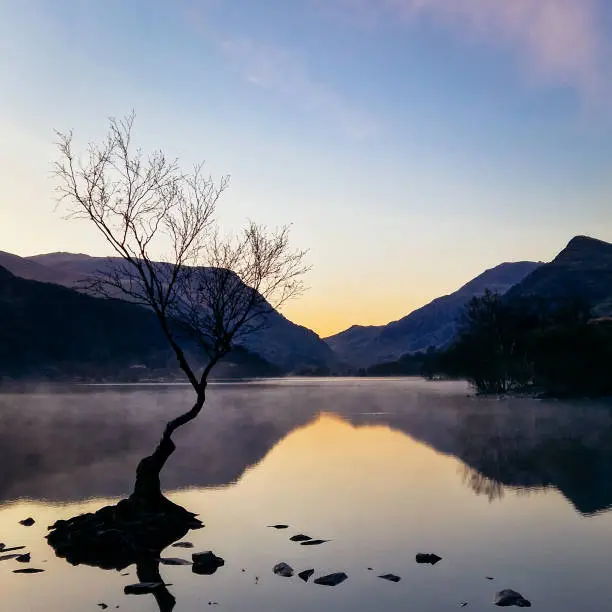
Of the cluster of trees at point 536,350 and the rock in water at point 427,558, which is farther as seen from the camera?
the cluster of trees at point 536,350

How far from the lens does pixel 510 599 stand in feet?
49.0

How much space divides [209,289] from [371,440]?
27593 mm

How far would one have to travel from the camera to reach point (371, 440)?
166ft

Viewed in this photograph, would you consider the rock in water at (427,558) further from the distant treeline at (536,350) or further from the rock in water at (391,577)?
the distant treeline at (536,350)

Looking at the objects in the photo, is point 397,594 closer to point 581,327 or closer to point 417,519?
point 417,519

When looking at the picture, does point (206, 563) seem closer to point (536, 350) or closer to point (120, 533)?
point (120, 533)

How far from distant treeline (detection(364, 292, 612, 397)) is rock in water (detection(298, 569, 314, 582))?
9291 centimetres

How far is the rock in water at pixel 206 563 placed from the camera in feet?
58.2

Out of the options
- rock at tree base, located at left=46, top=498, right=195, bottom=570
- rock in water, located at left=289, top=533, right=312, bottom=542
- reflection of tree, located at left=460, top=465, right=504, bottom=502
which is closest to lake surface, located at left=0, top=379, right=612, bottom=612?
reflection of tree, located at left=460, top=465, right=504, bottom=502

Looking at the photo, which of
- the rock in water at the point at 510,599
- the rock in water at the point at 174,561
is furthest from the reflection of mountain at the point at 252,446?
the rock in water at the point at 510,599

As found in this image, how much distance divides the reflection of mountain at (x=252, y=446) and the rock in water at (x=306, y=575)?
12.4 meters

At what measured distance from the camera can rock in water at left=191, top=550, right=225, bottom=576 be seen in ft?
58.2

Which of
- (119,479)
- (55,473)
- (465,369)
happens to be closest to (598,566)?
(119,479)

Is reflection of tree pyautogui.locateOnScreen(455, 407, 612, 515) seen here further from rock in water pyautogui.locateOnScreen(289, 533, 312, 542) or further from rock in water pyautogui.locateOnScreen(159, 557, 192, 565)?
rock in water pyautogui.locateOnScreen(159, 557, 192, 565)
